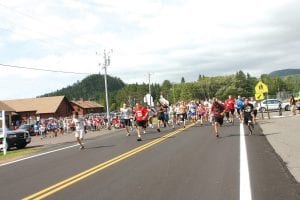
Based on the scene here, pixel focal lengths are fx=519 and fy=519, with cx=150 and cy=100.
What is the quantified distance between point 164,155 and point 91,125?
32039 mm

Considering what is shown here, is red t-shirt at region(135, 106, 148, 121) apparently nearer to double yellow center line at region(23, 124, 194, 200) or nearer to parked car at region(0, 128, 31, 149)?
parked car at region(0, 128, 31, 149)

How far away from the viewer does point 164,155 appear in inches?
611

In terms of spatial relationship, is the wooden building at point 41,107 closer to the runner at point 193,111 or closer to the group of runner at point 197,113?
the group of runner at point 197,113

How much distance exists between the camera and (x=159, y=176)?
1120cm

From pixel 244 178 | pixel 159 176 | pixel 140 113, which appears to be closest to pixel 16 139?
pixel 140 113

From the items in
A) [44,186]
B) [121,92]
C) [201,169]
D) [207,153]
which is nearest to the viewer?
[44,186]

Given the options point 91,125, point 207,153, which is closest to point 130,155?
point 207,153

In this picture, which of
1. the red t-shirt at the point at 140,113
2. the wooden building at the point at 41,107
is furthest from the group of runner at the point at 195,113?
the wooden building at the point at 41,107

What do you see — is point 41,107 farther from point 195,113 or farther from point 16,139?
point 16,139

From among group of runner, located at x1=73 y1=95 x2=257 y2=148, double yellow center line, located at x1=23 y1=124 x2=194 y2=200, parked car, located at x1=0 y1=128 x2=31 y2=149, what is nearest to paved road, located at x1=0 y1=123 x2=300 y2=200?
double yellow center line, located at x1=23 y1=124 x2=194 y2=200

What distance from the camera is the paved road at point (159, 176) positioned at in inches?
362

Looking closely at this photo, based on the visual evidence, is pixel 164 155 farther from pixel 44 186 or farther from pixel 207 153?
pixel 44 186

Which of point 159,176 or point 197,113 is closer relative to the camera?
point 159,176

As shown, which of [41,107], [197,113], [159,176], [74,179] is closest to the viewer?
[159,176]
